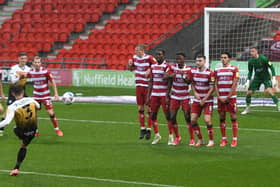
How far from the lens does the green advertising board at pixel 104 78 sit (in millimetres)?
34188

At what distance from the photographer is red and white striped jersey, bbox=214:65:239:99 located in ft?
60.5

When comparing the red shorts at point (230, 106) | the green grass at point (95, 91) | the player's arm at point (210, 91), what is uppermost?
the player's arm at point (210, 91)

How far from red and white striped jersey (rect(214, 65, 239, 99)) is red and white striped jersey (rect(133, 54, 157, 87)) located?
215 cm

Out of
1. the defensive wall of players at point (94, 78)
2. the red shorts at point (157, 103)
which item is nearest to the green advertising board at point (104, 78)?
the defensive wall of players at point (94, 78)

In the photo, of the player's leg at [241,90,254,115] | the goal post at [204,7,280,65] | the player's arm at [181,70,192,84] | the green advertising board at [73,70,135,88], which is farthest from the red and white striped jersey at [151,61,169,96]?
the green advertising board at [73,70,135,88]

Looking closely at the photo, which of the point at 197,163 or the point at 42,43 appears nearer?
the point at 197,163

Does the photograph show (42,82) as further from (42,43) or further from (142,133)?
(42,43)

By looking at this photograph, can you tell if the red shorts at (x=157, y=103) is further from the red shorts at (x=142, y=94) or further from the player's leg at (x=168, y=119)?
the red shorts at (x=142, y=94)

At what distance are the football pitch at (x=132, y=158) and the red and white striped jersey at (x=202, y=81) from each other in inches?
51.3

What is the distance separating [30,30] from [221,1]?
10875mm

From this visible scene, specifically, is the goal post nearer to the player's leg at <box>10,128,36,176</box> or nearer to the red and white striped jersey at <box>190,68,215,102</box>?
the red and white striped jersey at <box>190,68,215,102</box>

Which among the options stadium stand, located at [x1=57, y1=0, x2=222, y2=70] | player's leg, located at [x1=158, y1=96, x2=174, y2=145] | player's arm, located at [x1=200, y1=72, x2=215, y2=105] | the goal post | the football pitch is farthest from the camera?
stadium stand, located at [x1=57, y1=0, x2=222, y2=70]

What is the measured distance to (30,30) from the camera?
41688 mm

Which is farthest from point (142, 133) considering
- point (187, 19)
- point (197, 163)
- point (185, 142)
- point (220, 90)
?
point (187, 19)
